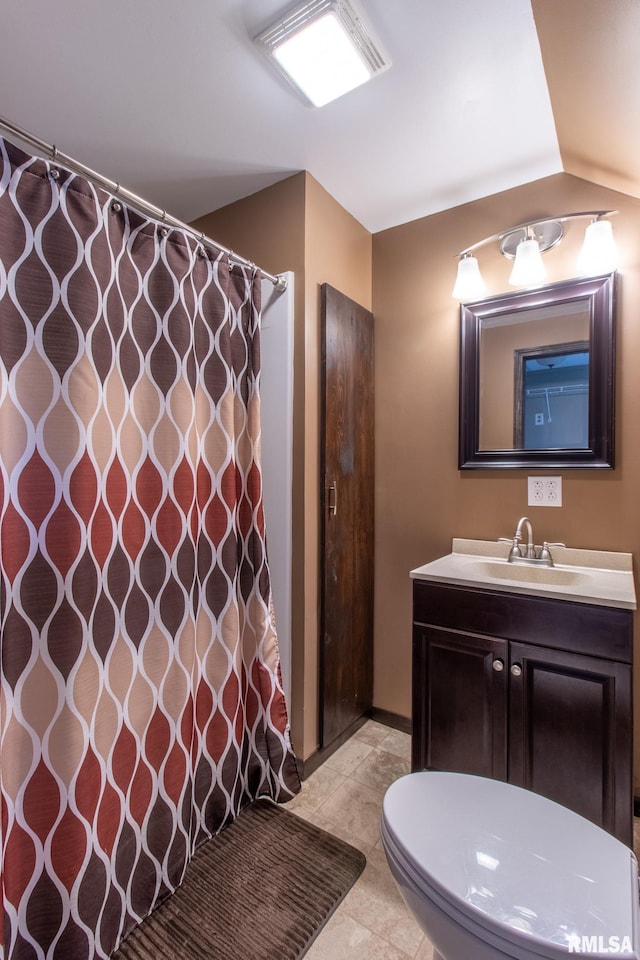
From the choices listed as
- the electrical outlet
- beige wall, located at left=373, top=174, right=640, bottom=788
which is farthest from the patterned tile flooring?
the electrical outlet

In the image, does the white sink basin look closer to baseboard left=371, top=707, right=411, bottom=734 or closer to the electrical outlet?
the electrical outlet

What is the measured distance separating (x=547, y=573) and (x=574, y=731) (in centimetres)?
54

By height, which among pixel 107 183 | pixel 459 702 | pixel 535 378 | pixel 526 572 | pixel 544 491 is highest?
pixel 107 183

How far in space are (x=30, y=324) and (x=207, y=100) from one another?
39.6 inches

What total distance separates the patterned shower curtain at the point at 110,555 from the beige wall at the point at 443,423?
83 centimetres

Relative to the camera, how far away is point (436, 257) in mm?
2129

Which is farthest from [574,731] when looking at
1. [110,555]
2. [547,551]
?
[110,555]

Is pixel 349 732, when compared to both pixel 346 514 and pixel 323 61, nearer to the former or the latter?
pixel 346 514

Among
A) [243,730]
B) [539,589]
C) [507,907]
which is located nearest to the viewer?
[507,907]

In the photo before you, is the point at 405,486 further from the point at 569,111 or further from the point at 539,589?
the point at 569,111

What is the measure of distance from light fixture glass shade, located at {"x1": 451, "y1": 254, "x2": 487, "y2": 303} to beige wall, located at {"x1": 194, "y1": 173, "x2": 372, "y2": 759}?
0.54 meters

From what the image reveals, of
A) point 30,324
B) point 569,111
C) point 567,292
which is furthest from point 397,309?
point 30,324

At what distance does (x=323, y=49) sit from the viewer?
4.25 feet

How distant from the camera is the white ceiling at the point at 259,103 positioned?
1223mm
